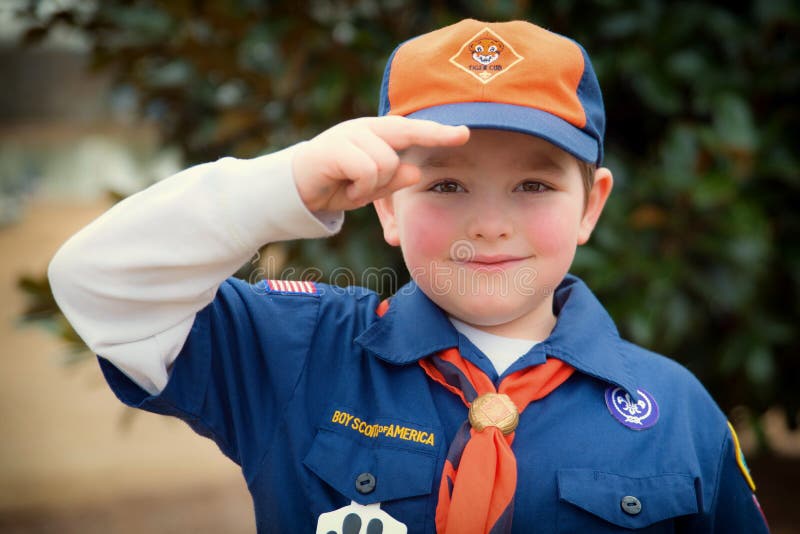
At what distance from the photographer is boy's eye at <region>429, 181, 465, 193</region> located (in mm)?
1532

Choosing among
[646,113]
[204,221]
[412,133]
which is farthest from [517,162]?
[646,113]

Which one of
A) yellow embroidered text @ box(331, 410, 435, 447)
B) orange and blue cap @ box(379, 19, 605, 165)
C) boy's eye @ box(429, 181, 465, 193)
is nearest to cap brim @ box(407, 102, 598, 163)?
orange and blue cap @ box(379, 19, 605, 165)

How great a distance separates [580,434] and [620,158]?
1772mm

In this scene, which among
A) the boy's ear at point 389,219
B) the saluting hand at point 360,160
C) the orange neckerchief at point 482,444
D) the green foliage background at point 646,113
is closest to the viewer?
the saluting hand at point 360,160

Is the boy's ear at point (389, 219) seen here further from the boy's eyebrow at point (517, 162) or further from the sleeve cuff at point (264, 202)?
the sleeve cuff at point (264, 202)

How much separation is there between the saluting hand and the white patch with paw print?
53cm

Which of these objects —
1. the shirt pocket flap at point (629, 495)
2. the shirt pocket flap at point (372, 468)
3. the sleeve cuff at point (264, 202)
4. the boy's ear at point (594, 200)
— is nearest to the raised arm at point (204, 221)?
the sleeve cuff at point (264, 202)

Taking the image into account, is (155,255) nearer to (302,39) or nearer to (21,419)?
(302,39)

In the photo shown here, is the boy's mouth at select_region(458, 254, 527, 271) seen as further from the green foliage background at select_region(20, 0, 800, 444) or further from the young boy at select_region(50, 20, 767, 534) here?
the green foliage background at select_region(20, 0, 800, 444)

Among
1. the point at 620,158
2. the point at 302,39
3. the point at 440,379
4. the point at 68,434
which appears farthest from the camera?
the point at 68,434

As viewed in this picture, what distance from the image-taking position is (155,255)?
4.30 feet

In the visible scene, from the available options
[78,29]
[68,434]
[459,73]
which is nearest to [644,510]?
[459,73]

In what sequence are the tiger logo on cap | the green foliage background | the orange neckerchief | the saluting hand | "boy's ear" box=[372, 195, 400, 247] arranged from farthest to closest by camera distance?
the green foliage background < "boy's ear" box=[372, 195, 400, 247] < the tiger logo on cap < the orange neckerchief < the saluting hand

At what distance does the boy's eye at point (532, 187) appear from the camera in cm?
156
